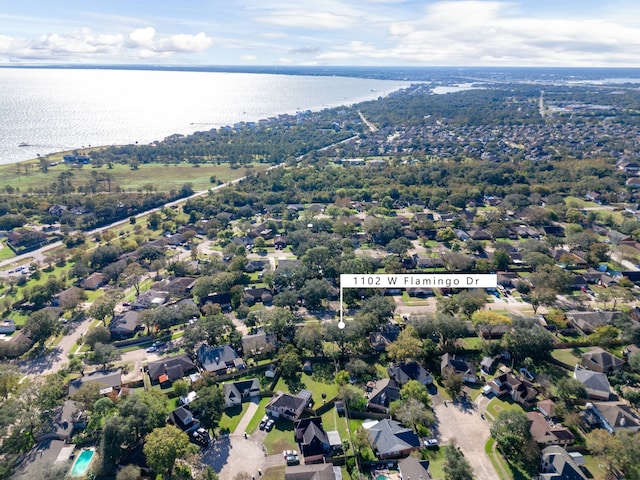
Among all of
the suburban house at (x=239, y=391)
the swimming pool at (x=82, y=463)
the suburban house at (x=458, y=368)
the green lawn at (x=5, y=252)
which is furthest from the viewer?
the green lawn at (x=5, y=252)

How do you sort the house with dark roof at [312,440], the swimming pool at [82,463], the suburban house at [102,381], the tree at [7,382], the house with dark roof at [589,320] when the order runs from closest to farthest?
the swimming pool at [82,463]
the house with dark roof at [312,440]
the tree at [7,382]
the suburban house at [102,381]
the house with dark roof at [589,320]

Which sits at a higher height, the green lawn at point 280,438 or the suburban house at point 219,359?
the suburban house at point 219,359

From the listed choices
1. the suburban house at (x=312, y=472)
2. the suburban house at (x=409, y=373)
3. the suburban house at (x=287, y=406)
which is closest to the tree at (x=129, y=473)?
the suburban house at (x=312, y=472)

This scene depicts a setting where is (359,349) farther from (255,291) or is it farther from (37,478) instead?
(37,478)

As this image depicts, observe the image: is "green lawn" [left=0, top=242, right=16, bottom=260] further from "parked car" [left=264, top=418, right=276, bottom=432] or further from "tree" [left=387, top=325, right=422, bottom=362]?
"tree" [left=387, top=325, right=422, bottom=362]

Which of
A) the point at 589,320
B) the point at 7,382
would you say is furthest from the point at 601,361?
the point at 7,382

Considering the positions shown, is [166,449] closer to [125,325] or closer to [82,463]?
[82,463]

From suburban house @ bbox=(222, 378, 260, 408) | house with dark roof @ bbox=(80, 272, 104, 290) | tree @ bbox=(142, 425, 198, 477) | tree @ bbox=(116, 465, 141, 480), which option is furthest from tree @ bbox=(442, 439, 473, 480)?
house with dark roof @ bbox=(80, 272, 104, 290)

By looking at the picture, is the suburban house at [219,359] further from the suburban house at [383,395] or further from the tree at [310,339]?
the suburban house at [383,395]
